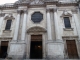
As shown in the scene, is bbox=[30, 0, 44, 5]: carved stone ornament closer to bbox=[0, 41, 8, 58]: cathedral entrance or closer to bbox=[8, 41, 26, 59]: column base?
bbox=[8, 41, 26, 59]: column base

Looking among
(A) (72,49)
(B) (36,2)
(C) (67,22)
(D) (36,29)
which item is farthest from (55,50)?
(B) (36,2)

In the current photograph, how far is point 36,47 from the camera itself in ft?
49.7

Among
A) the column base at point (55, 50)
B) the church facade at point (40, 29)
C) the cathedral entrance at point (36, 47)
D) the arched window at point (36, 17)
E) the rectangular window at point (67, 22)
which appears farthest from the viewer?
the arched window at point (36, 17)

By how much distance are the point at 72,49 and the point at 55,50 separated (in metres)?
2.50

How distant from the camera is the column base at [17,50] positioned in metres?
11.2

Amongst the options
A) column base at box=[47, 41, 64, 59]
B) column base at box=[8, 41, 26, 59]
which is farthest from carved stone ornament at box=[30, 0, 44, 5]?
column base at box=[47, 41, 64, 59]

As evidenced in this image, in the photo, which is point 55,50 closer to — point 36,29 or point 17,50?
point 36,29

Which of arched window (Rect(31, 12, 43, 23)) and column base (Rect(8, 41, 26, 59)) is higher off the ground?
arched window (Rect(31, 12, 43, 23))

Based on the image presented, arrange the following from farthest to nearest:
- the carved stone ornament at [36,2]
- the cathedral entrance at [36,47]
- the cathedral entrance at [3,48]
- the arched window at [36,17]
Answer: the carved stone ornament at [36,2], the arched window at [36,17], the cathedral entrance at [36,47], the cathedral entrance at [3,48]

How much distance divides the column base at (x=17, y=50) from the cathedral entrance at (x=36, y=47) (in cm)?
182

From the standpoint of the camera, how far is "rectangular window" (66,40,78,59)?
11.6 m

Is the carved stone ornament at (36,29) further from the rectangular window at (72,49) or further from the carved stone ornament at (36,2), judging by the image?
the carved stone ornament at (36,2)

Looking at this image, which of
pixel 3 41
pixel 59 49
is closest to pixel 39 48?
pixel 59 49

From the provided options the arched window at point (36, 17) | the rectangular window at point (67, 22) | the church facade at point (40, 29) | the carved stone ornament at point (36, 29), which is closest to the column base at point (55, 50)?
the church facade at point (40, 29)
